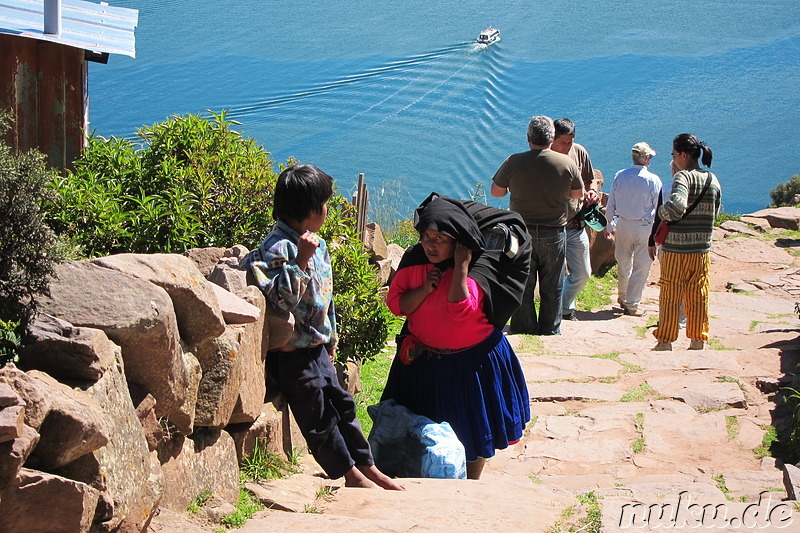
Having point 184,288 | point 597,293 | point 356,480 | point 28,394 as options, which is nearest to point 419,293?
point 356,480

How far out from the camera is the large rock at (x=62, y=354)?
2498mm

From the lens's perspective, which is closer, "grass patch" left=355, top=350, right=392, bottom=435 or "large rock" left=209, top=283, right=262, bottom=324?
"large rock" left=209, top=283, right=262, bottom=324

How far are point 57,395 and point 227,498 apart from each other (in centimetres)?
121

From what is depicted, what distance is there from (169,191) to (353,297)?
1229 millimetres

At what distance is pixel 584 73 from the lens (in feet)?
78.8

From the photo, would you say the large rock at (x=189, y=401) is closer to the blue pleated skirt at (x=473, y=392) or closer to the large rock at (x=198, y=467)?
the large rock at (x=198, y=467)

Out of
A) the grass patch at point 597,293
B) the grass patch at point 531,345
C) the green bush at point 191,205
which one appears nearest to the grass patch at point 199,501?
the green bush at point 191,205

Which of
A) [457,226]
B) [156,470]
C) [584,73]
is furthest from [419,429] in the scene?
[584,73]

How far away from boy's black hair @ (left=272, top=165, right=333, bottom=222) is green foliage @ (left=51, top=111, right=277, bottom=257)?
76 centimetres

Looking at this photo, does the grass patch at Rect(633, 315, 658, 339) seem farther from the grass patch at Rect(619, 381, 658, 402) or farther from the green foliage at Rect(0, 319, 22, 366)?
the green foliage at Rect(0, 319, 22, 366)

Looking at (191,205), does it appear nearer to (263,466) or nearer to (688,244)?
(263,466)

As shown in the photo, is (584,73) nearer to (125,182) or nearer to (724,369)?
(724,369)

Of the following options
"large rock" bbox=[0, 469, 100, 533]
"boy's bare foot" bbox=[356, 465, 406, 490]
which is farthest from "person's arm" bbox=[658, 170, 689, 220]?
"large rock" bbox=[0, 469, 100, 533]

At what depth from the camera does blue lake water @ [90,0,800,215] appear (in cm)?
2038
